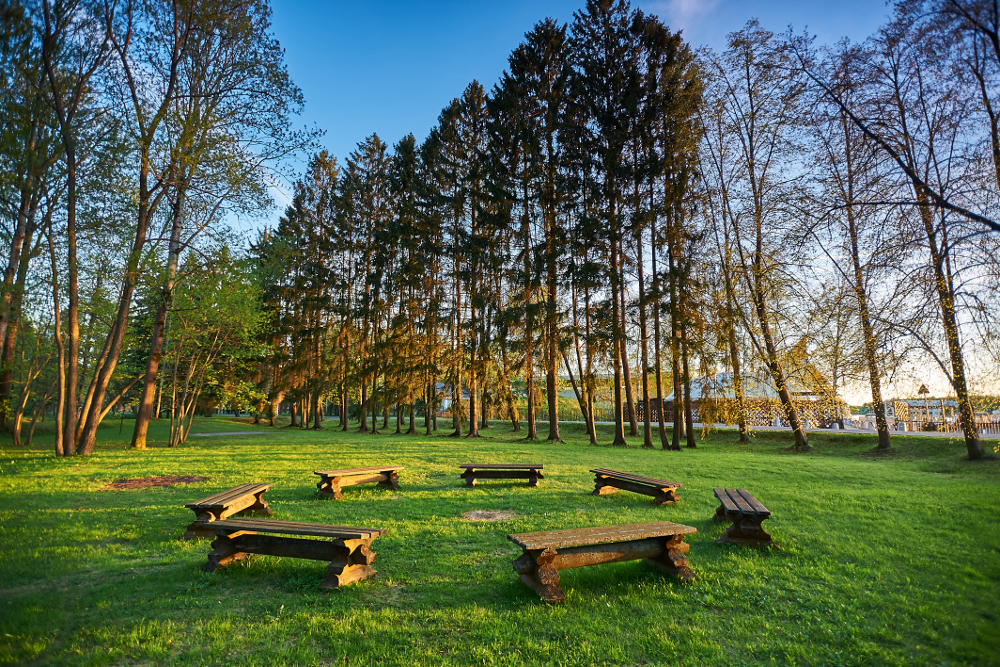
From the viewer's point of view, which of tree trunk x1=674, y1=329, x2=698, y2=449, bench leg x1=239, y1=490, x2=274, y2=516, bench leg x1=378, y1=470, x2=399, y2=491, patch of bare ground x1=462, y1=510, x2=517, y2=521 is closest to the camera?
bench leg x1=239, y1=490, x2=274, y2=516

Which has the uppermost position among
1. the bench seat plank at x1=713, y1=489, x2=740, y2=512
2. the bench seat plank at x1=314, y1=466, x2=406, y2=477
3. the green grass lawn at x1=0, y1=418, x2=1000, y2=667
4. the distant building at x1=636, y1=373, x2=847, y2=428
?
the distant building at x1=636, y1=373, x2=847, y2=428

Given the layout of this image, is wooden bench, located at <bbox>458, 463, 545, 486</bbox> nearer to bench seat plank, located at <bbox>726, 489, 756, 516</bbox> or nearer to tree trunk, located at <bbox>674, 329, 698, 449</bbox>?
bench seat plank, located at <bbox>726, 489, 756, 516</bbox>

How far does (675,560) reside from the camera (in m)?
4.50

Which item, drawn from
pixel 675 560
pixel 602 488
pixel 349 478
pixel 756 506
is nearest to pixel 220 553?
pixel 349 478

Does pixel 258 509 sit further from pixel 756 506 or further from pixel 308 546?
pixel 756 506

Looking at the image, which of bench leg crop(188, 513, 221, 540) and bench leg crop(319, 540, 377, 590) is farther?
bench leg crop(188, 513, 221, 540)

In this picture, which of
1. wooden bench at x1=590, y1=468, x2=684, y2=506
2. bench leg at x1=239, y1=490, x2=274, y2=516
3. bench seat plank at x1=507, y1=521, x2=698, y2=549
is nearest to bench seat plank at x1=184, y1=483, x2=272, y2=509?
bench leg at x1=239, y1=490, x2=274, y2=516

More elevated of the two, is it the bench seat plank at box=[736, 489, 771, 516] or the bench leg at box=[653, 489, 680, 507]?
the bench seat plank at box=[736, 489, 771, 516]

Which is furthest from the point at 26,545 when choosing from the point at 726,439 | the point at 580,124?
the point at 726,439

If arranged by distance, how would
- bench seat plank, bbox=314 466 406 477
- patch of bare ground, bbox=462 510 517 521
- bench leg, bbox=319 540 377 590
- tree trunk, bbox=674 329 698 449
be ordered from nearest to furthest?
bench leg, bbox=319 540 377 590 < patch of bare ground, bbox=462 510 517 521 < bench seat plank, bbox=314 466 406 477 < tree trunk, bbox=674 329 698 449

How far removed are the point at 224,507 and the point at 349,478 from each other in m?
3.12

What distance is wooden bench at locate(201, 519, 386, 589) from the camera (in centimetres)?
430

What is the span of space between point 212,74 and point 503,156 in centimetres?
1323

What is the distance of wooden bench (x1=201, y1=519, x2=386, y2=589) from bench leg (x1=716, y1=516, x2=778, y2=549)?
4.36 meters
